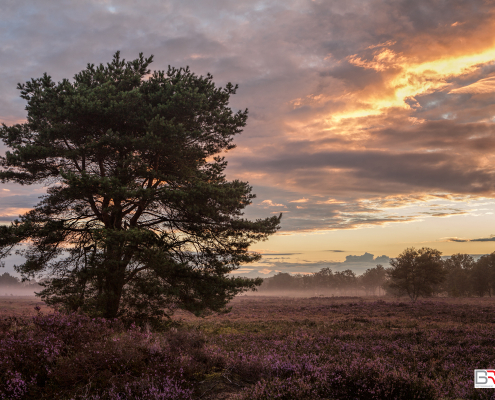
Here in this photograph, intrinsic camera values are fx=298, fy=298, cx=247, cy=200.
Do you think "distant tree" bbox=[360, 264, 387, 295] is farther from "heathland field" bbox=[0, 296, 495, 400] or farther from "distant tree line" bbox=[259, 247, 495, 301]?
"heathland field" bbox=[0, 296, 495, 400]

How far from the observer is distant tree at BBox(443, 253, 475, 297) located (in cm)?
6550

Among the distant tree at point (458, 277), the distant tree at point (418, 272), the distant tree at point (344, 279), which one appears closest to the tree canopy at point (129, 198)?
the distant tree at point (418, 272)

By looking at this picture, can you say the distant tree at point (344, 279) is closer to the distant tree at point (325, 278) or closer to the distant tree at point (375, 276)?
the distant tree at point (325, 278)

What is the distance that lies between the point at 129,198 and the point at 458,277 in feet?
254

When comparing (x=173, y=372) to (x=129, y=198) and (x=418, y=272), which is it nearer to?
(x=129, y=198)

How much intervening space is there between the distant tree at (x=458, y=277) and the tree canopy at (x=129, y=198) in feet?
207

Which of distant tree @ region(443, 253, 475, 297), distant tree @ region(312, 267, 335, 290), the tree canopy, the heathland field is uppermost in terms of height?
the tree canopy

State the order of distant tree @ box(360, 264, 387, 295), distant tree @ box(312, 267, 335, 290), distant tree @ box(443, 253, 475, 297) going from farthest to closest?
distant tree @ box(312, 267, 335, 290) → distant tree @ box(360, 264, 387, 295) → distant tree @ box(443, 253, 475, 297)

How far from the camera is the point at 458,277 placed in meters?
66.6

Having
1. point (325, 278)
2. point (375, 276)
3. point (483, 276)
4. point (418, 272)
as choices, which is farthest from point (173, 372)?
point (325, 278)

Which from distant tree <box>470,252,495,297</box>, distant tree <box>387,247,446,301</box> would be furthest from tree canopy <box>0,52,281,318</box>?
distant tree <box>470,252,495,297</box>

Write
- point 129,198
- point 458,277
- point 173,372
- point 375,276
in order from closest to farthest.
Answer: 1. point 173,372
2. point 129,198
3. point 458,277
4. point 375,276

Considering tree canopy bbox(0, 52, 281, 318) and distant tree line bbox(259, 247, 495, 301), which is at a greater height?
tree canopy bbox(0, 52, 281, 318)

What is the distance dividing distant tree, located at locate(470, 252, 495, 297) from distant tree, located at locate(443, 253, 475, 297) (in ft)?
4.07
